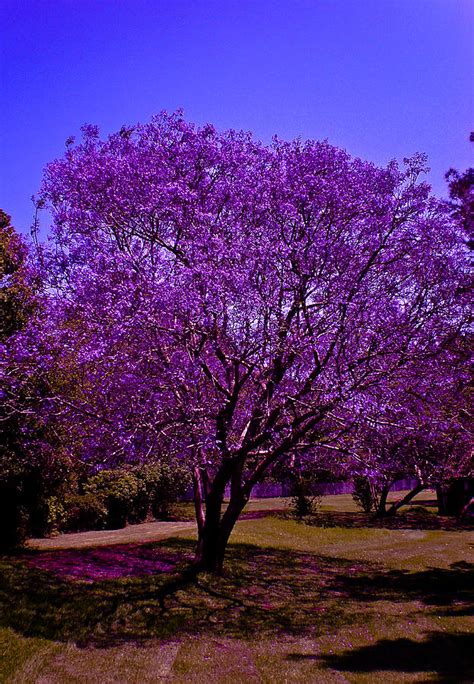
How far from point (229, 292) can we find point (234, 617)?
21.0 ft

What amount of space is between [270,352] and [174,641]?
5.55 meters

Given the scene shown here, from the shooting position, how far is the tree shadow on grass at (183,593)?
9.18 meters

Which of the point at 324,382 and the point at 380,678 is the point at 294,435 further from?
the point at 380,678

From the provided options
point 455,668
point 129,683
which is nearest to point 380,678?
point 455,668

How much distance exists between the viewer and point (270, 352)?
35.5 feet

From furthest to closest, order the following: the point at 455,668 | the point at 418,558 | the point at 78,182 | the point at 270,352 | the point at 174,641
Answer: the point at 418,558
the point at 78,182
the point at 270,352
the point at 174,641
the point at 455,668

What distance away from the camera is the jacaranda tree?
1069cm

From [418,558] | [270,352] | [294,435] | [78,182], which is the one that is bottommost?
[418,558]

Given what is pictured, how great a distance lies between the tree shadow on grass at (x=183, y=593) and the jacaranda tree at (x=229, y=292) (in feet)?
5.85

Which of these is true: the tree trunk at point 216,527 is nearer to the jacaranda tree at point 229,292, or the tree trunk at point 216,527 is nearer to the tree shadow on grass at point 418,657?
the jacaranda tree at point 229,292

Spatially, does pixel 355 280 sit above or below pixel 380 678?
above

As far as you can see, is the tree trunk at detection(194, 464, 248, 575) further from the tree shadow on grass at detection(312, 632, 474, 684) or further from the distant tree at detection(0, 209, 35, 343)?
the distant tree at detection(0, 209, 35, 343)

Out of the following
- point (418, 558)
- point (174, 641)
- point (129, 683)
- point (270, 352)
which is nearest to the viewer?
point (129, 683)

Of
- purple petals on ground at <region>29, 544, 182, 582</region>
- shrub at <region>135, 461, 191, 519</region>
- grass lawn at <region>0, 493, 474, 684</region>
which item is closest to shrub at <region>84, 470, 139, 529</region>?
shrub at <region>135, 461, 191, 519</region>
